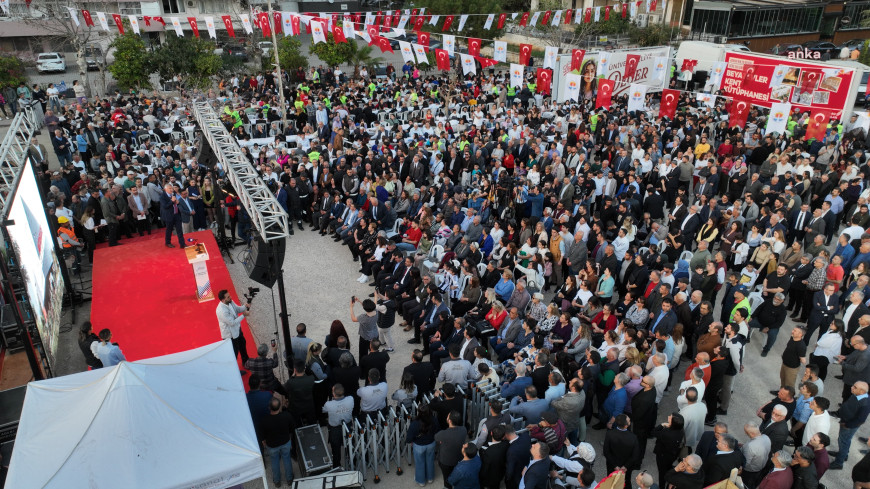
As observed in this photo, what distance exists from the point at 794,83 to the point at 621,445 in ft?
55.3

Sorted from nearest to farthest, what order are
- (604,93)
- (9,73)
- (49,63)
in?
(604,93) < (9,73) < (49,63)

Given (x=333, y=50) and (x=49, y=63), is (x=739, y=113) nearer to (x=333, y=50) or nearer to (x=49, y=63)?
(x=333, y=50)

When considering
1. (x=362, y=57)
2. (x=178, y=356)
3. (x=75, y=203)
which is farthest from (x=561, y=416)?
(x=362, y=57)

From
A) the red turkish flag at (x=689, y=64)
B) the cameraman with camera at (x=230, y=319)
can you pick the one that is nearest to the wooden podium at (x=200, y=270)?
the cameraman with camera at (x=230, y=319)

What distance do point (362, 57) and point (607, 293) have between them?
75.6 feet

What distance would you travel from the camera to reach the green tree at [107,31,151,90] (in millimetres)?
23312

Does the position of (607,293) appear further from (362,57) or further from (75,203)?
(362,57)

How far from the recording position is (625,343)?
7.59 meters

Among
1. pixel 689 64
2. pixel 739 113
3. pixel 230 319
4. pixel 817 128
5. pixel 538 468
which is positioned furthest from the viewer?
pixel 689 64

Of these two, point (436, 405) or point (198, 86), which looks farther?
point (198, 86)

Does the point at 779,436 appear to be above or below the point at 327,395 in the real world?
above

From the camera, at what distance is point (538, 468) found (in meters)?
5.77

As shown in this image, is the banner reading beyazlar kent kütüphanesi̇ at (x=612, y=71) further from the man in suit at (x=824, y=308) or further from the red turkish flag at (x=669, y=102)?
the man in suit at (x=824, y=308)

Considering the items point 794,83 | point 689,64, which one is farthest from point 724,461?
point 689,64
